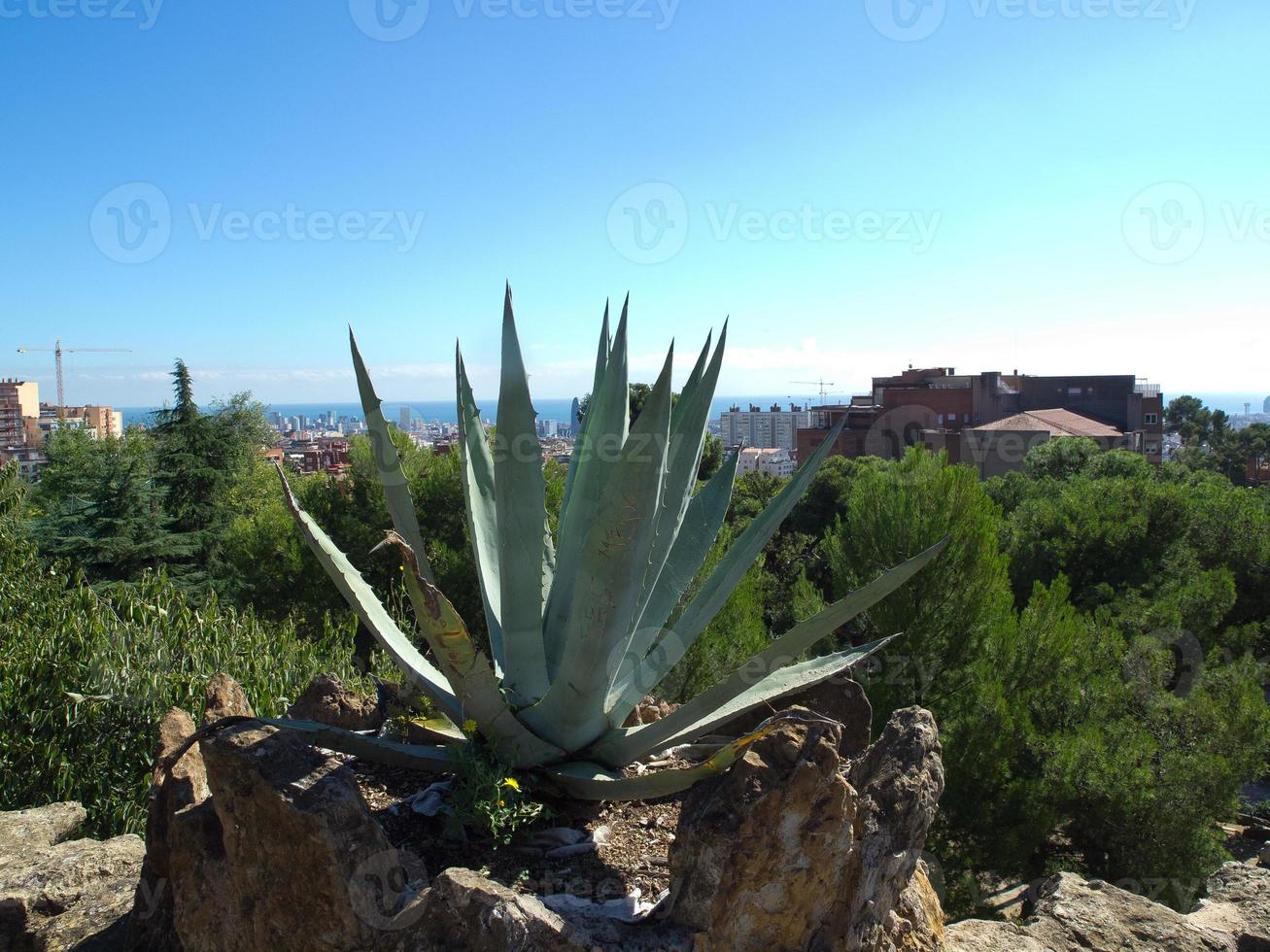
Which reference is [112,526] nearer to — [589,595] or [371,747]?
[371,747]

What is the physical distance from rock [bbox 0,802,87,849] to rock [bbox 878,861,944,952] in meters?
3.14

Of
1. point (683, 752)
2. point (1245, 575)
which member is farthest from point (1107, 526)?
point (683, 752)

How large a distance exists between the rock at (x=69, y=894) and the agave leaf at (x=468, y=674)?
1229 mm

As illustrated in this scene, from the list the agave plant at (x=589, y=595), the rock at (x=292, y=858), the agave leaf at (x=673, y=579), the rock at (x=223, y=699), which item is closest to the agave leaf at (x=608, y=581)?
the agave plant at (x=589, y=595)

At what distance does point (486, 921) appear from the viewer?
159 centimetres

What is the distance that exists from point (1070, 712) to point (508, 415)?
20.3 ft

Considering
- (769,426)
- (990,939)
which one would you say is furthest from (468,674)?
(769,426)

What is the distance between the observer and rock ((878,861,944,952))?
6.79 ft

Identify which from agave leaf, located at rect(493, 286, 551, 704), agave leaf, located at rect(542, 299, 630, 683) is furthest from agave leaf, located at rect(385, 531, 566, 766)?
agave leaf, located at rect(542, 299, 630, 683)

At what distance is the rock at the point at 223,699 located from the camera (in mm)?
2477

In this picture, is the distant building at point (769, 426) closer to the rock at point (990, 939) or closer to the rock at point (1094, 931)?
the rock at point (1094, 931)

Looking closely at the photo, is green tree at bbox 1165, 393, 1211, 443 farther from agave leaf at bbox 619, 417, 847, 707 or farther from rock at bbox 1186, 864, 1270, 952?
agave leaf at bbox 619, 417, 847, 707

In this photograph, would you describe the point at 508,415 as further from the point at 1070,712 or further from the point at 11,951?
the point at 1070,712

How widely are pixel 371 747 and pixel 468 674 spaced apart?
371mm
